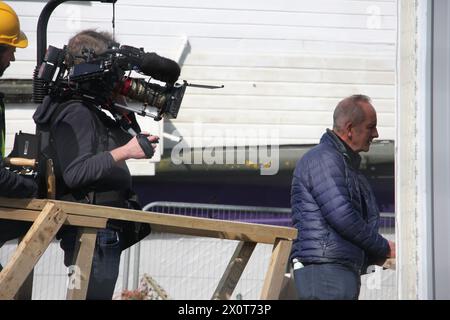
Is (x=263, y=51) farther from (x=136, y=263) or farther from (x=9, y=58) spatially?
(x=9, y=58)

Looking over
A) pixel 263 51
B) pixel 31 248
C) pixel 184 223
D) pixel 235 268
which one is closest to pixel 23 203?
pixel 31 248

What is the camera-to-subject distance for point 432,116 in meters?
3.89

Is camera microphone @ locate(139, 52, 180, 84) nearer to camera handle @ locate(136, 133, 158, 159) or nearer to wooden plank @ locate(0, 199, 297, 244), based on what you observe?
camera handle @ locate(136, 133, 158, 159)

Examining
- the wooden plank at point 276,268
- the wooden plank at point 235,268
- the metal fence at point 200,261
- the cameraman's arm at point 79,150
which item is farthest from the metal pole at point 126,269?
the wooden plank at point 276,268


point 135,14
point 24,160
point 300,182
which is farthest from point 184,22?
point 24,160

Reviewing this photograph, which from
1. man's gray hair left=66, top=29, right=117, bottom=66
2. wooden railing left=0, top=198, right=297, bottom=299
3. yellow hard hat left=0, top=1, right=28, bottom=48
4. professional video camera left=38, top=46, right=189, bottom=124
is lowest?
wooden railing left=0, top=198, right=297, bottom=299

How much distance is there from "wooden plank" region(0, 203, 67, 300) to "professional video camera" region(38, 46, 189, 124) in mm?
608

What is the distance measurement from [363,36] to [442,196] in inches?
72.7

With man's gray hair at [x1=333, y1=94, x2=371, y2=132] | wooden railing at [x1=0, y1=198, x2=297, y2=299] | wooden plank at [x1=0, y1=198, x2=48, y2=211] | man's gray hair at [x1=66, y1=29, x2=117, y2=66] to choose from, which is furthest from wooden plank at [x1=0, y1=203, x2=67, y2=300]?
man's gray hair at [x1=333, y1=94, x2=371, y2=132]

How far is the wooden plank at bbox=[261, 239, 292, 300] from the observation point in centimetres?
352

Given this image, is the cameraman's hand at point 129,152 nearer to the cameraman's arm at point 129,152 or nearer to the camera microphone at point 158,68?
the cameraman's arm at point 129,152

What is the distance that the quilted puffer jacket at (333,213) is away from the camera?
374 centimetres

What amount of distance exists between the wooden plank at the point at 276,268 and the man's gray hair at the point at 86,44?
105 cm
